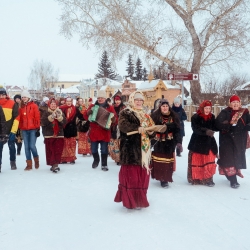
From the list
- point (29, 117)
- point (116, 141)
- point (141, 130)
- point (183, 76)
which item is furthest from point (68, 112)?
point (183, 76)

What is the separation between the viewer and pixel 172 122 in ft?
18.7

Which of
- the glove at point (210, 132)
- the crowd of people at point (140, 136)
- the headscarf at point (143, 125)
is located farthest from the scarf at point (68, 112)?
the headscarf at point (143, 125)

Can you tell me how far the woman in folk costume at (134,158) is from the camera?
4422 millimetres

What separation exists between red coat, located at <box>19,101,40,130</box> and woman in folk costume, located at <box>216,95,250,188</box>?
12.1ft

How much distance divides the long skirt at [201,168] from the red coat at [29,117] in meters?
3.31

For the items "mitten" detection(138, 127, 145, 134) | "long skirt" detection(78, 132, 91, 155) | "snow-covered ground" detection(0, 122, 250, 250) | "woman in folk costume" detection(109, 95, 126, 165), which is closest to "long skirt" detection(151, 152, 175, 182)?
"snow-covered ground" detection(0, 122, 250, 250)

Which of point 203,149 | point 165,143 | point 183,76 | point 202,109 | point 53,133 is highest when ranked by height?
point 183,76

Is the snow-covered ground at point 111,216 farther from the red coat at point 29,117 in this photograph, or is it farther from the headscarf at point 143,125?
the red coat at point 29,117

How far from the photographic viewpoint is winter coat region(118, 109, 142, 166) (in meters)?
4.45

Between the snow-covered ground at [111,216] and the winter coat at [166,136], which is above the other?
the winter coat at [166,136]

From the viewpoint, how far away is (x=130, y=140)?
4.56 m

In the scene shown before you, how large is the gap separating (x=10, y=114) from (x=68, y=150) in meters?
1.93

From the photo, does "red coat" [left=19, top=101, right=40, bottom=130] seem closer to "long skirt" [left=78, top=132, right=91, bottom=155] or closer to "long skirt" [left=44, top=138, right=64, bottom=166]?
"long skirt" [left=44, top=138, right=64, bottom=166]

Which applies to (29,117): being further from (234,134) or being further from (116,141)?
(234,134)
